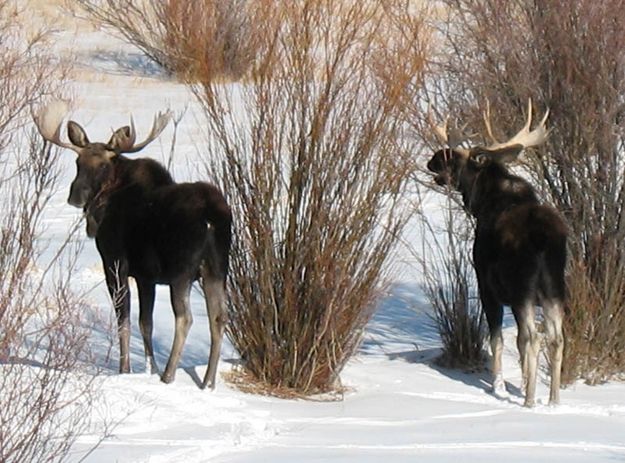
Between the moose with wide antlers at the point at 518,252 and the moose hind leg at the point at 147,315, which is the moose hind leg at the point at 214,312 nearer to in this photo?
the moose hind leg at the point at 147,315

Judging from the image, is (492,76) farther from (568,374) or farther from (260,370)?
(260,370)

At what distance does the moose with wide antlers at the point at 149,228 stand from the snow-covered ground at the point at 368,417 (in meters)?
0.54

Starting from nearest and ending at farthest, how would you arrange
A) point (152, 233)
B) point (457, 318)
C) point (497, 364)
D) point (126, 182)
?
point (152, 233) < point (126, 182) < point (497, 364) < point (457, 318)

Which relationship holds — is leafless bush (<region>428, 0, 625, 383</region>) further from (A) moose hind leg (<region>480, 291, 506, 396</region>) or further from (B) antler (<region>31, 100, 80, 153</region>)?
(B) antler (<region>31, 100, 80, 153</region>)

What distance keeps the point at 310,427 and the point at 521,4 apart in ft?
17.9

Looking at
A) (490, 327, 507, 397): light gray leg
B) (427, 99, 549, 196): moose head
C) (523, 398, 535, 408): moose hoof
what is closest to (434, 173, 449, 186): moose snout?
(427, 99, 549, 196): moose head

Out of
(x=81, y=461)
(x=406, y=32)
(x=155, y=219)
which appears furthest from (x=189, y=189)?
(x=81, y=461)

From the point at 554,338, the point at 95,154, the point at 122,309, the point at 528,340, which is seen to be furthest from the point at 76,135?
the point at 554,338

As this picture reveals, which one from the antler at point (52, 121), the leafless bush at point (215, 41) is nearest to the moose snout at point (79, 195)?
the antler at point (52, 121)

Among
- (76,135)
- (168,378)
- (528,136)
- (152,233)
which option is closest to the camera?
(168,378)

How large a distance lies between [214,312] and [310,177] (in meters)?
1.29

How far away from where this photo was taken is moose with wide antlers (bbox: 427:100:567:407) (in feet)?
38.7

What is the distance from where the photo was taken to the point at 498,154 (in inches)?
500

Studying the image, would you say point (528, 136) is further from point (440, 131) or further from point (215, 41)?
point (215, 41)
